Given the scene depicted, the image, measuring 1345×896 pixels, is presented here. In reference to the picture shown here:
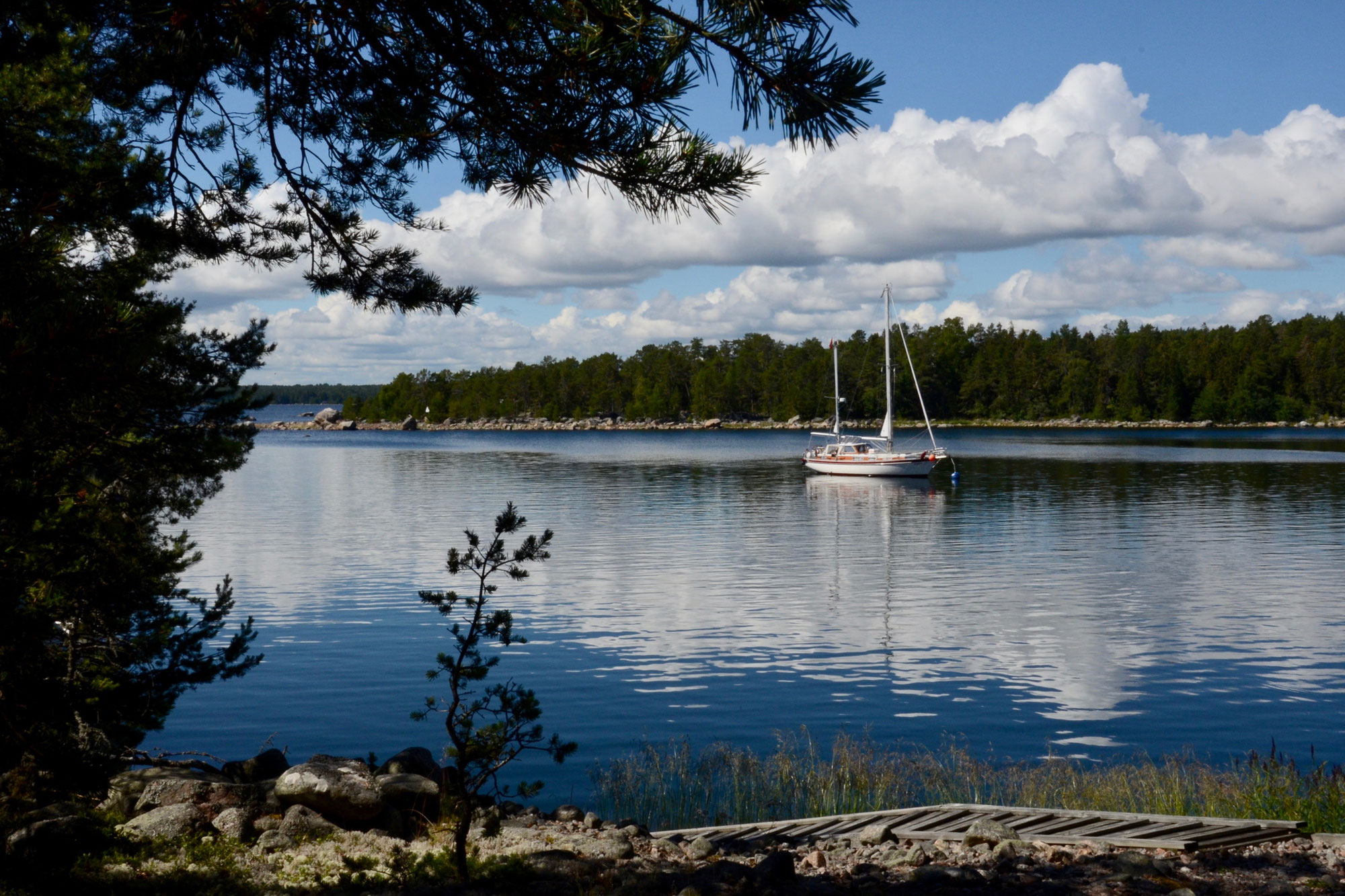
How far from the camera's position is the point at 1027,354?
17425 centimetres

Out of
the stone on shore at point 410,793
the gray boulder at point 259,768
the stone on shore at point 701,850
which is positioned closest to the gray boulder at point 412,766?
the stone on shore at point 410,793

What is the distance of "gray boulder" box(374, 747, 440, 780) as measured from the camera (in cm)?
965

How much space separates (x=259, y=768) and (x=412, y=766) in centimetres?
148

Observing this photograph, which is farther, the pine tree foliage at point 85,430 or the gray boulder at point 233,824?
the gray boulder at point 233,824

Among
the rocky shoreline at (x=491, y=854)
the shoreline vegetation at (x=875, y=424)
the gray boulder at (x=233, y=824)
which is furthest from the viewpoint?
the shoreline vegetation at (x=875, y=424)

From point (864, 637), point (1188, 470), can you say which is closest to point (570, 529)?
point (864, 637)

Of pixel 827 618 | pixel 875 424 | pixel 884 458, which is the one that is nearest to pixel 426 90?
pixel 827 618

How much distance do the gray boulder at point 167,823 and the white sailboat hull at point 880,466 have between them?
196 ft

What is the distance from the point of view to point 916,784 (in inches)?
442

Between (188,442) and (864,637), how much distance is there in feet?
50.7

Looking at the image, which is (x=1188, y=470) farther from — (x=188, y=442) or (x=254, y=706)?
(x=188, y=442)

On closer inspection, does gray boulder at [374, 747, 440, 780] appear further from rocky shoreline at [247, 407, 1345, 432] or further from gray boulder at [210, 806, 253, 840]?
rocky shoreline at [247, 407, 1345, 432]

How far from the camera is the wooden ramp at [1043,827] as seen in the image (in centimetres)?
732

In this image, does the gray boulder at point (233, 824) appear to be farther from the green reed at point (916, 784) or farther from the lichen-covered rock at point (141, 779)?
the green reed at point (916, 784)
